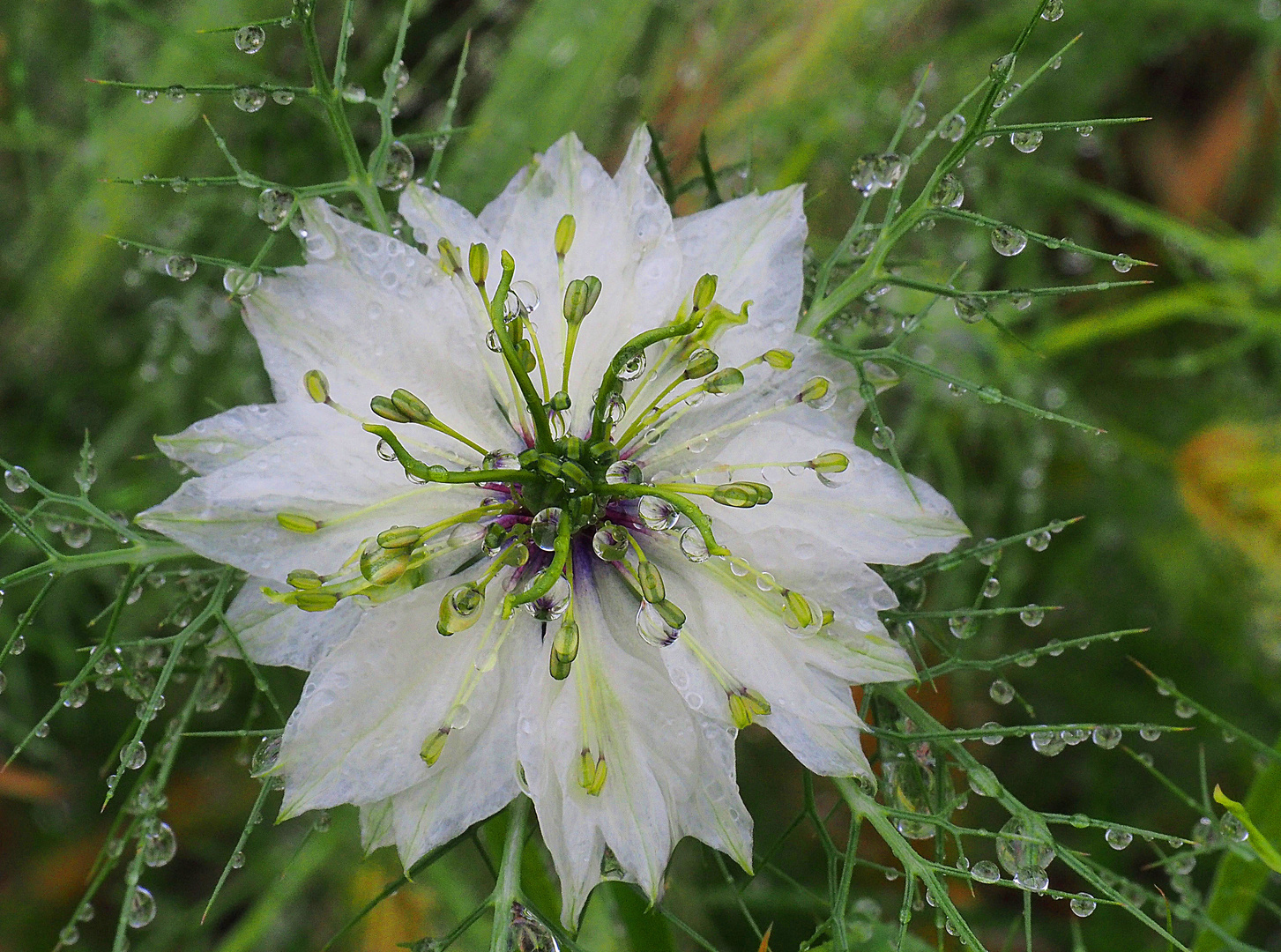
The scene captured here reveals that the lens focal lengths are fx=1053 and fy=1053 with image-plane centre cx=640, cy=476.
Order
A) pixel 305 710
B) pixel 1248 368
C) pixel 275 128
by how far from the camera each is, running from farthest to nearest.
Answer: pixel 1248 368 < pixel 275 128 < pixel 305 710

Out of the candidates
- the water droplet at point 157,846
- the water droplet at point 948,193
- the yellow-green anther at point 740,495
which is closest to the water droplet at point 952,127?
the water droplet at point 948,193

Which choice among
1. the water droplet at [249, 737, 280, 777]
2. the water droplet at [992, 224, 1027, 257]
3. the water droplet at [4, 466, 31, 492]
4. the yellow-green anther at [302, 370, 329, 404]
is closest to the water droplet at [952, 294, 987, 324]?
the water droplet at [992, 224, 1027, 257]

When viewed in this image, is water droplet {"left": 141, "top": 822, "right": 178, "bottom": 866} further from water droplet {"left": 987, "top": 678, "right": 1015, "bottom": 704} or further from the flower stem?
water droplet {"left": 987, "top": 678, "right": 1015, "bottom": 704}

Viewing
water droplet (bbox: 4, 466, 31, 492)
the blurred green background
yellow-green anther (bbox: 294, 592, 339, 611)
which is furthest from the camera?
the blurred green background

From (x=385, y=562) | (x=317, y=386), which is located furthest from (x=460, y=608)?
(x=317, y=386)

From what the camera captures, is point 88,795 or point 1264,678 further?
point 88,795

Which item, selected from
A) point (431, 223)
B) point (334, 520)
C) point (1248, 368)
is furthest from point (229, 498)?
point (1248, 368)

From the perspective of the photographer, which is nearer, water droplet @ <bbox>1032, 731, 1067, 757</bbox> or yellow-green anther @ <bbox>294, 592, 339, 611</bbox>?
yellow-green anther @ <bbox>294, 592, 339, 611</bbox>

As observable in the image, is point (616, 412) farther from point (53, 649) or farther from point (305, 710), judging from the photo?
point (53, 649)
